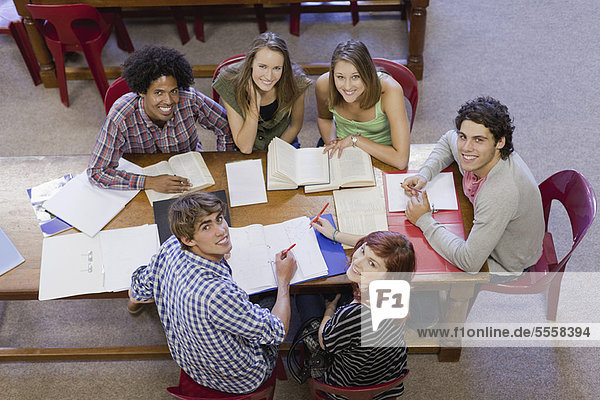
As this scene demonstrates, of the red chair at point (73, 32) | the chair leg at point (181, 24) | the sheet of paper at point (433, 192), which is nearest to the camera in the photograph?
the sheet of paper at point (433, 192)

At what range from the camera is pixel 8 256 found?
2350 mm

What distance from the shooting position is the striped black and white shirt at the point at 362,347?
6.73 ft

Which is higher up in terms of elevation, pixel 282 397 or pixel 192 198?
pixel 192 198

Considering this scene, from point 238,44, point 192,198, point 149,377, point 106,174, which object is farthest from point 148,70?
point 238,44

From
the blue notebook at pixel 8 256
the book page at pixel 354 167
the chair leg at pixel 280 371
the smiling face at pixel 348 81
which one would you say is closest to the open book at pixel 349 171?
the book page at pixel 354 167

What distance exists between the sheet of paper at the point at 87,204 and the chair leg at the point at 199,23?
2233 millimetres

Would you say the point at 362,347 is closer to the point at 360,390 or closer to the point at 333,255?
the point at 360,390

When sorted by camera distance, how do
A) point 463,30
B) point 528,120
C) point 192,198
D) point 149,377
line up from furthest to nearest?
point 463,30
point 528,120
point 149,377
point 192,198

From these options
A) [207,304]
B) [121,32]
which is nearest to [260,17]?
[121,32]

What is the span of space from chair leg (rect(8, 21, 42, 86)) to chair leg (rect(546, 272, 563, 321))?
366cm

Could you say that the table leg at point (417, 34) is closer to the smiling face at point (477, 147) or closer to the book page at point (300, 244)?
the smiling face at point (477, 147)

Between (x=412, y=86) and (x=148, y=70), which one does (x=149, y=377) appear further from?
(x=412, y=86)

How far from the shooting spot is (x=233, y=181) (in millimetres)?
2584

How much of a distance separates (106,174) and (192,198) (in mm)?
667
